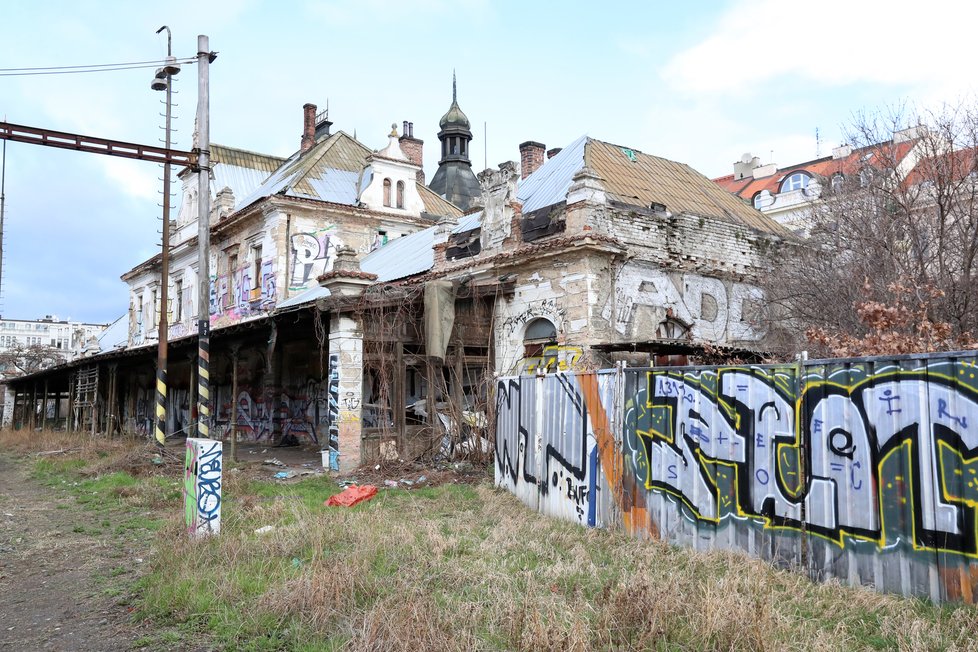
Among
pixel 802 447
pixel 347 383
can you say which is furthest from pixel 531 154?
pixel 802 447

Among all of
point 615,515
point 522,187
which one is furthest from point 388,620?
point 522,187

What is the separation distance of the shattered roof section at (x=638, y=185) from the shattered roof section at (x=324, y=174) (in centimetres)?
980

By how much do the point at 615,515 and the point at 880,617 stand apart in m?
3.15

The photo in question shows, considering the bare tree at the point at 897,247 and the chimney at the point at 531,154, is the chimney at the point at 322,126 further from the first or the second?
the bare tree at the point at 897,247

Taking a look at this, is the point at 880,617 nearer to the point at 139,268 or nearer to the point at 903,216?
the point at 903,216

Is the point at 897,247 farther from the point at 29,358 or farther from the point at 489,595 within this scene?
the point at 29,358

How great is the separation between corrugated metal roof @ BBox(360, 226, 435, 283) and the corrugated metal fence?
1171 centimetres

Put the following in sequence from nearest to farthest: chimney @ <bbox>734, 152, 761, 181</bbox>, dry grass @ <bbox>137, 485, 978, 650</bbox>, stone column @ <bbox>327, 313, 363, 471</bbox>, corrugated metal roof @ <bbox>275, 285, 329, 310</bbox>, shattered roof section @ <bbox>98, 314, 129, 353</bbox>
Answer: dry grass @ <bbox>137, 485, 978, 650</bbox> < stone column @ <bbox>327, 313, 363, 471</bbox> < corrugated metal roof @ <bbox>275, 285, 329, 310</bbox> < shattered roof section @ <bbox>98, 314, 129, 353</bbox> < chimney @ <bbox>734, 152, 761, 181</bbox>

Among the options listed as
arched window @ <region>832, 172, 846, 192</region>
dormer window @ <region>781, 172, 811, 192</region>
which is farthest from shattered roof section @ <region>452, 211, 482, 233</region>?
dormer window @ <region>781, 172, 811, 192</region>

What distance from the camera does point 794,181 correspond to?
37125mm

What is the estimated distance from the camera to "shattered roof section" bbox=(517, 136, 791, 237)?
1634 centimetres

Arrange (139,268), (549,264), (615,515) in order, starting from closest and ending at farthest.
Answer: (615,515)
(549,264)
(139,268)

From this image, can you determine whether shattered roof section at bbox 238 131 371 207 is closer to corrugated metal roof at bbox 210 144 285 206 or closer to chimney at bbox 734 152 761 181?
corrugated metal roof at bbox 210 144 285 206

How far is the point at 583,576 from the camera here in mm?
5785
